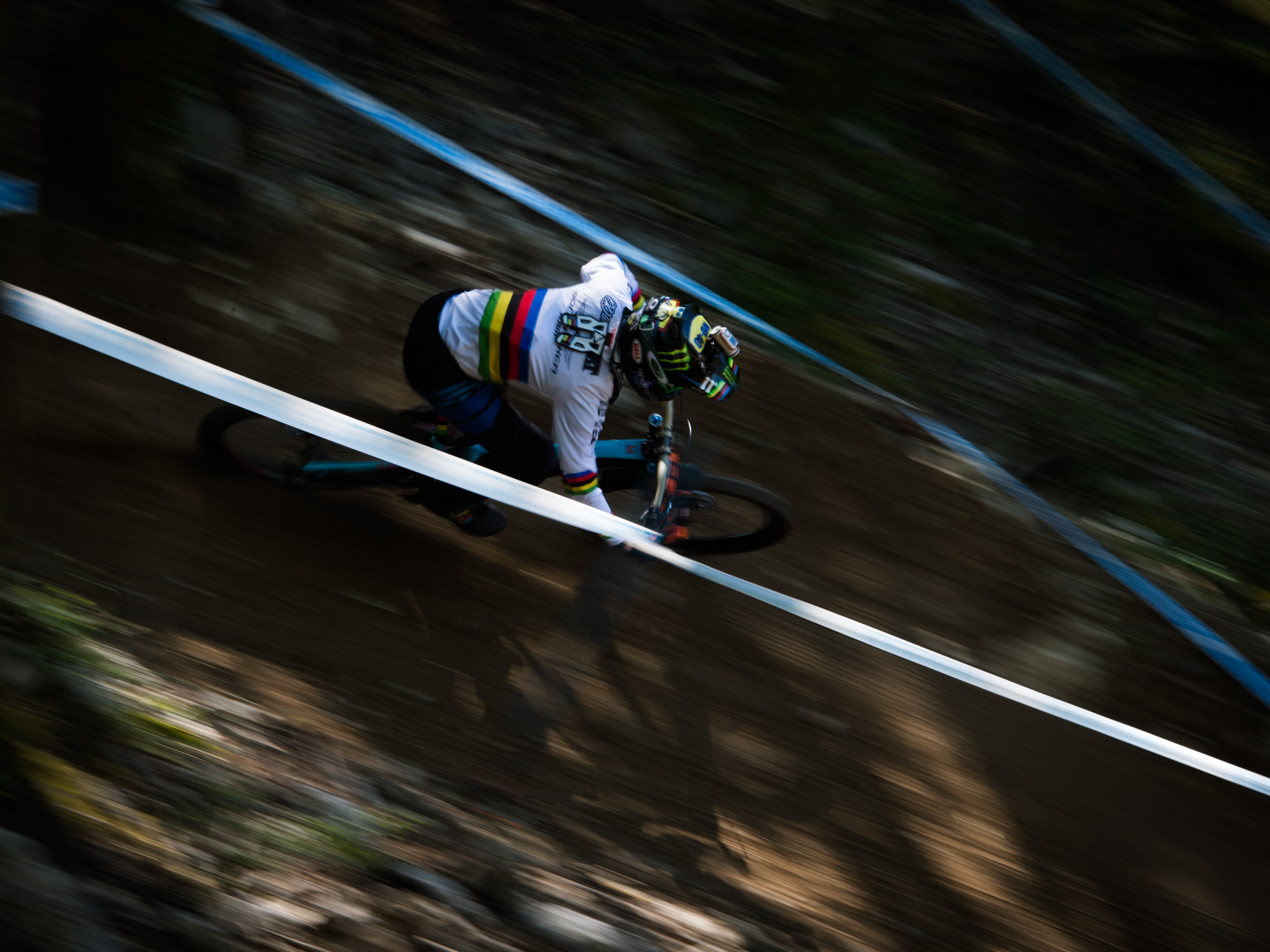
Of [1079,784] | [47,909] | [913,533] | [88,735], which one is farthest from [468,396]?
[1079,784]

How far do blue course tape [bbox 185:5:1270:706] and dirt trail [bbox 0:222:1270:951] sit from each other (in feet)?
0.61

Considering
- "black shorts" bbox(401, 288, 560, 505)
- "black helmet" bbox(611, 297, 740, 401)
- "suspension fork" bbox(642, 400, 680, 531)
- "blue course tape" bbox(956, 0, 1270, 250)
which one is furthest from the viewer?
"blue course tape" bbox(956, 0, 1270, 250)

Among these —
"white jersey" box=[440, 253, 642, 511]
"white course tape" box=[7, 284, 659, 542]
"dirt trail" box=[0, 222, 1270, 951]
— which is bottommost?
"dirt trail" box=[0, 222, 1270, 951]

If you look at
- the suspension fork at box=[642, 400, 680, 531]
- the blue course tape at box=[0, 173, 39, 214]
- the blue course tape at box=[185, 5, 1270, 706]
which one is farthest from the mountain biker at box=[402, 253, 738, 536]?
the blue course tape at box=[185, 5, 1270, 706]

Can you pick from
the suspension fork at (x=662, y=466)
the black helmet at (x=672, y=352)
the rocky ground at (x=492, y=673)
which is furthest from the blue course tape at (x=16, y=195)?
the suspension fork at (x=662, y=466)

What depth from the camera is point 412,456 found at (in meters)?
2.72

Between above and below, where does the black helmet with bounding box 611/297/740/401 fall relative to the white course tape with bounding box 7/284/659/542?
above

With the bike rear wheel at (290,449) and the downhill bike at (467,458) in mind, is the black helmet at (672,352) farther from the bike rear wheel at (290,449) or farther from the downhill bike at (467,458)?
the bike rear wheel at (290,449)

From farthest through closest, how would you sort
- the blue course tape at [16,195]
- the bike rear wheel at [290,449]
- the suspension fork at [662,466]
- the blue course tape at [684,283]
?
the blue course tape at [684,283] < the bike rear wheel at [290,449] < the suspension fork at [662,466] < the blue course tape at [16,195]

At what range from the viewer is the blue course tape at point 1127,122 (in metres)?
6.30

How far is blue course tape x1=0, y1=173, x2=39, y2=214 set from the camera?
2.12m

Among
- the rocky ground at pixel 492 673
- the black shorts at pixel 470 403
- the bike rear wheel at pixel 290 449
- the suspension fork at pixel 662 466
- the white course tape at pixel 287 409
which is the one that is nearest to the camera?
the white course tape at pixel 287 409

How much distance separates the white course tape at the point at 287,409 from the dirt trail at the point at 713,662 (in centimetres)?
111

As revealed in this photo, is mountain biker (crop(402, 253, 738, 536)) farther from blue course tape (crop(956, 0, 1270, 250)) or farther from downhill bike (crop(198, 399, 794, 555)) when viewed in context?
blue course tape (crop(956, 0, 1270, 250))
